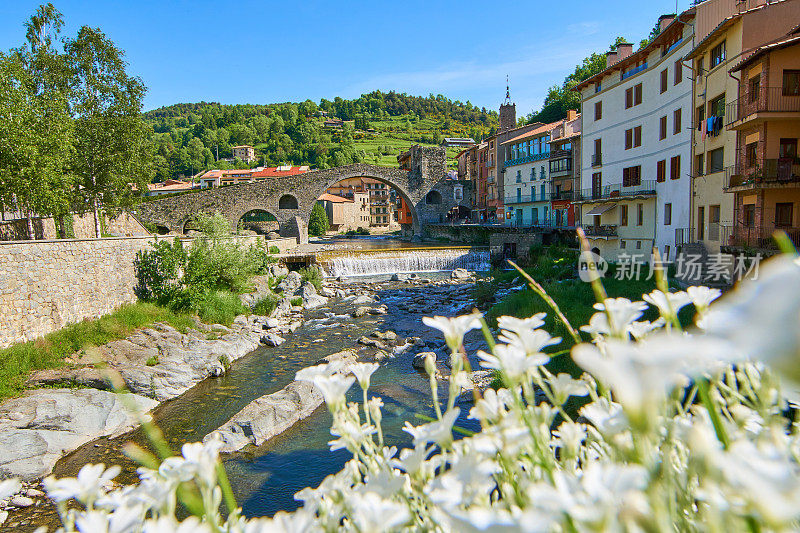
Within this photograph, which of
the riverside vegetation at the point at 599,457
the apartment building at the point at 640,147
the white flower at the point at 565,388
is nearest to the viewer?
the riverside vegetation at the point at 599,457

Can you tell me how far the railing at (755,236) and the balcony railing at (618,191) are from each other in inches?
240

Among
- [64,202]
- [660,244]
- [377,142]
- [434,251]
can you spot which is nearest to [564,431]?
[64,202]

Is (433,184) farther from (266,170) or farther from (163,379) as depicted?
(163,379)

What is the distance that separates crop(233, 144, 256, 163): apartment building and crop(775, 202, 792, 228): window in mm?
105147

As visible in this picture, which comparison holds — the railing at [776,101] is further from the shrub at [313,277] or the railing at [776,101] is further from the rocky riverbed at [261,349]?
the shrub at [313,277]

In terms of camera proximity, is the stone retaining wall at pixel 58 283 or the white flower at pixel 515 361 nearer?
the white flower at pixel 515 361

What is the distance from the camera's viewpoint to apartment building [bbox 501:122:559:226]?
38.1m

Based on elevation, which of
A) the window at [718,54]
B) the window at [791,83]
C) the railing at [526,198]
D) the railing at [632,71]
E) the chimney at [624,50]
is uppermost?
the chimney at [624,50]

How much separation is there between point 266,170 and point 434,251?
182 feet

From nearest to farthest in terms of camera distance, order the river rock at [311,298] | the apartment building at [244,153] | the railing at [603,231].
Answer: the river rock at [311,298], the railing at [603,231], the apartment building at [244,153]

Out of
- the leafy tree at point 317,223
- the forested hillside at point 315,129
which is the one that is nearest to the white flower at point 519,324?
the leafy tree at point 317,223

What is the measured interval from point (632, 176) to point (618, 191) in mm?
919

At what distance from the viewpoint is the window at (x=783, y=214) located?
48.3 feet

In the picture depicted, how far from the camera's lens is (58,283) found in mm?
12695
